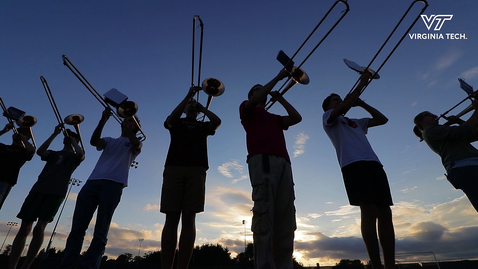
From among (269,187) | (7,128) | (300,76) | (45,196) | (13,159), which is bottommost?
(269,187)

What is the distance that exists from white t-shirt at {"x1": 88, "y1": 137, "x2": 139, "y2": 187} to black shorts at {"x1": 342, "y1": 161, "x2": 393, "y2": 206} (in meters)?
3.41

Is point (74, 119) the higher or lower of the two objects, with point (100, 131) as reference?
higher

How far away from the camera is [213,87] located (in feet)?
17.8

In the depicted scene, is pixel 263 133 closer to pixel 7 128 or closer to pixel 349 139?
pixel 349 139

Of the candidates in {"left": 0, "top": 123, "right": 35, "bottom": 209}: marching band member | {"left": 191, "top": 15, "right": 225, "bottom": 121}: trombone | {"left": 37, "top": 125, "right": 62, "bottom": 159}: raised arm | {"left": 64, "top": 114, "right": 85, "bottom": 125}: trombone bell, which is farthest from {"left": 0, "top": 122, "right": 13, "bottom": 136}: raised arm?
{"left": 191, "top": 15, "right": 225, "bottom": 121}: trombone

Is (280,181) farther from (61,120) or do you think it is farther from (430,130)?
(61,120)

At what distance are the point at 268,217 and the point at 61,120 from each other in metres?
5.96

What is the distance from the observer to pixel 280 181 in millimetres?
3127

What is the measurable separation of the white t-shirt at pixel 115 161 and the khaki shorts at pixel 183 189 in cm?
106

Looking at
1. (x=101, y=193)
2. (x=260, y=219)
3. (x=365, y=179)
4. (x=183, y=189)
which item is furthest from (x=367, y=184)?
(x=101, y=193)

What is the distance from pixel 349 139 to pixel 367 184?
2.42 ft

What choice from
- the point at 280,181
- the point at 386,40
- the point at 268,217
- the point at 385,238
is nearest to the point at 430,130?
the point at 386,40

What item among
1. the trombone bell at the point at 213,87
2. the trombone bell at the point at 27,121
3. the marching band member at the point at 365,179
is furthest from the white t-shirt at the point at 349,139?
the trombone bell at the point at 27,121

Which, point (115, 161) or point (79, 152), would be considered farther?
point (79, 152)
